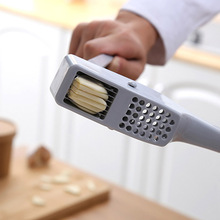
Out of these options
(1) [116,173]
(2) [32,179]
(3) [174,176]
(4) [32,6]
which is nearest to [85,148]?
(1) [116,173]

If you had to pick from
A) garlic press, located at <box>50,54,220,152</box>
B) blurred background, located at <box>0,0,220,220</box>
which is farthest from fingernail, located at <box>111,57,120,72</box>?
blurred background, located at <box>0,0,220,220</box>

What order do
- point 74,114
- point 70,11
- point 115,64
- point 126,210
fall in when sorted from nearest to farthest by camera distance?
point 115,64 → point 126,210 → point 74,114 → point 70,11

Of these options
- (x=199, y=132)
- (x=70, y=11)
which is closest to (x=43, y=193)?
(x=199, y=132)

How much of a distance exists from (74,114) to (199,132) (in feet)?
5.35

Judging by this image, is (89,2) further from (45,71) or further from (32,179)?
(32,179)

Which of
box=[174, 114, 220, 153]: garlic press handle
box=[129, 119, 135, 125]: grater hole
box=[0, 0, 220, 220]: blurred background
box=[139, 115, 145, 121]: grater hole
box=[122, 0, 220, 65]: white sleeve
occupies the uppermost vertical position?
box=[122, 0, 220, 65]: white sleeve

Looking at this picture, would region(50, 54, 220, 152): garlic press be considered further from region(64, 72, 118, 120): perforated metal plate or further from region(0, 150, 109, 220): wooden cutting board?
region(0, 150, 109, 220): wooden cutting board

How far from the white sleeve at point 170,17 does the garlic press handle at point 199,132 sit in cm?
30

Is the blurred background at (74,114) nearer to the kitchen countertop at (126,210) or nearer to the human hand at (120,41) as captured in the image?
the kitchen countertop at (126,210)

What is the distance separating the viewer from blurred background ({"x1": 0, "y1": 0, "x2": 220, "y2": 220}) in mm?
1855

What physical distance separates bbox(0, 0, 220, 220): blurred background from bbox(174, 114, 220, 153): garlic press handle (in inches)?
41.9

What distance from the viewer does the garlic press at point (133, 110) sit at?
0.52 metres

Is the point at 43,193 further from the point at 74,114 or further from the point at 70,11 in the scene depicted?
the point at 70,11

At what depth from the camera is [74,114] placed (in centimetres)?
218
